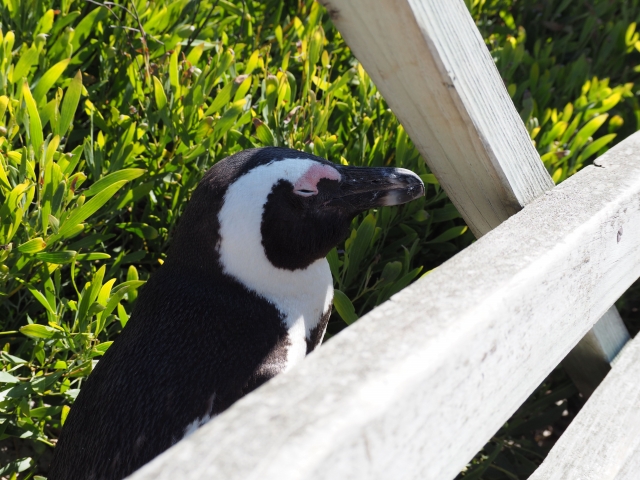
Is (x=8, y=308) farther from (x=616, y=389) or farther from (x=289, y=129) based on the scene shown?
(x=616, y=389)

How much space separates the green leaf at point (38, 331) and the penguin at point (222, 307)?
0.55 ft

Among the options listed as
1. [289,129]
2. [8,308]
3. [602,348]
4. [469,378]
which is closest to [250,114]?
Result: [289,129]

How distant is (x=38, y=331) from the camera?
1.33 m

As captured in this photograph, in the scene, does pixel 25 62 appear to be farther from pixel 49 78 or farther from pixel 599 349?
pixel 599 349

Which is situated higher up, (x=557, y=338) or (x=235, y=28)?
(x=235, y=28)

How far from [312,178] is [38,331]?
2.01 ft

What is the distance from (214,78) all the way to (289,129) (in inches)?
8.9

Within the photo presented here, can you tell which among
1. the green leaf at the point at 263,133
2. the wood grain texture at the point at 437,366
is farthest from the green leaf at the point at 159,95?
the wood grain texture at the point at 437,366

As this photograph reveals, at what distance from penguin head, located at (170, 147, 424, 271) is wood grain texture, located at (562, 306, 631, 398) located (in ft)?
1.80

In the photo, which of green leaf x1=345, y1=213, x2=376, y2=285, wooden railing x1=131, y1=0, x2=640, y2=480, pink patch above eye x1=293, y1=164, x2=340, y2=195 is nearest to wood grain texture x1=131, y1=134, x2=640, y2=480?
wooden railing x1=131, y1=0, x2=640, y2=480

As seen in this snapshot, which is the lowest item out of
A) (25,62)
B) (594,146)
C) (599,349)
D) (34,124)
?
(599,349)

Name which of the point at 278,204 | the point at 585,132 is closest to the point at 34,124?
the point at 278,204

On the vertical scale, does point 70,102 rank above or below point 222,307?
above

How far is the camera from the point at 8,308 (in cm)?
150
